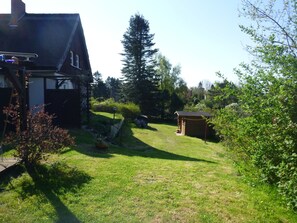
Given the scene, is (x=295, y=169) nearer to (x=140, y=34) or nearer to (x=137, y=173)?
(x=137, y=173)

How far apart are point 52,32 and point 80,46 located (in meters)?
4.34

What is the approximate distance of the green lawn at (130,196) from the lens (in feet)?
14.3

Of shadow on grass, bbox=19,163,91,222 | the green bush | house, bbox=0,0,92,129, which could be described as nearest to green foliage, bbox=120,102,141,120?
the green bush

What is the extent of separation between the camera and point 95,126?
14898 millimetres

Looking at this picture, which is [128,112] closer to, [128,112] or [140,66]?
[128,112]

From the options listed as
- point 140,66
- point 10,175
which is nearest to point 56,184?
point 10,175

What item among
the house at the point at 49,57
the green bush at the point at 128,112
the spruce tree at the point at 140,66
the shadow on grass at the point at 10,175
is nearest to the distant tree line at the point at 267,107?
the shadow on grass at the point at 10,175

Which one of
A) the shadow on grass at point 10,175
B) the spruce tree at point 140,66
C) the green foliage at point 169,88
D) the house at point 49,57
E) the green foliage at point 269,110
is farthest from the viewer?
the green foliage at point 169,88

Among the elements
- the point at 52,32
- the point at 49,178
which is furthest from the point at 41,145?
the point at 52,32

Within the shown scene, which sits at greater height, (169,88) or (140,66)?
(140,66)

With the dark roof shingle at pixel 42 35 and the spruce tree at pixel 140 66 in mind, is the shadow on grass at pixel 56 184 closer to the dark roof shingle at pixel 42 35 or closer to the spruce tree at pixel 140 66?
the dark roof shingle at pixel 42 35

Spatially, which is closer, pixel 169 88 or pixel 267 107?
pixel 267 107

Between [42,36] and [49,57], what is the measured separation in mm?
2575

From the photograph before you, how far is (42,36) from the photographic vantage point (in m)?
15.8
